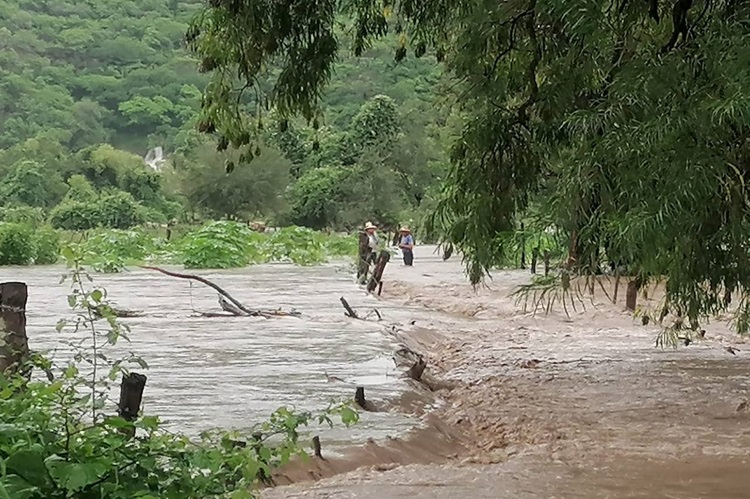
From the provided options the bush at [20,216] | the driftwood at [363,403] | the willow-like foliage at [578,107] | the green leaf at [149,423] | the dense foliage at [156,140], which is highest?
the dense foliage at [156,140]

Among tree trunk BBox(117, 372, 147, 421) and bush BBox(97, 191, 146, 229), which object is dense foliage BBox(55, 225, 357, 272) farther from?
tree trunk BBox(117, 372, 147, 421)

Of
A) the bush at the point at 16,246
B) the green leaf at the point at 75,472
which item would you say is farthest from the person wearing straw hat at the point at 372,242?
the green leaf at the point at 75,472

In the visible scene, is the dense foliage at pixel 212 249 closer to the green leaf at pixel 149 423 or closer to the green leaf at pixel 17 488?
the green leaf at pixel 149 423

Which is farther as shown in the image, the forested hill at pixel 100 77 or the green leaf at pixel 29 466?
the forested hill at pixel 100 77

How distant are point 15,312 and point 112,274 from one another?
27638mm

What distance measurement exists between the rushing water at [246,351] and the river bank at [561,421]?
701mm

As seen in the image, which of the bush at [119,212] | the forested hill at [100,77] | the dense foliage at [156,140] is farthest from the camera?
the forested hill at [100,77]

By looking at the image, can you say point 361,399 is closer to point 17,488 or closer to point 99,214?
point 17,488

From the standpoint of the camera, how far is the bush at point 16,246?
38875 millimetres

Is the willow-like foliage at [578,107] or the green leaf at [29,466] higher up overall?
the willow-like foliage at [578,107]

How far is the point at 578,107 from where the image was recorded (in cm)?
814

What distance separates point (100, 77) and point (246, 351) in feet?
337

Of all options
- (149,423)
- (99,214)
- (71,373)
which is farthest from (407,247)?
(99,214)

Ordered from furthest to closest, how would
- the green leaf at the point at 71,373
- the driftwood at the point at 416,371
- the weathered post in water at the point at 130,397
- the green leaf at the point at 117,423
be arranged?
the driftwood at the point at 416,371 < the weathered post in water at the point at 130,397 < the green leaf at the point at 71,373 < the green leaf at the point at 117,423
